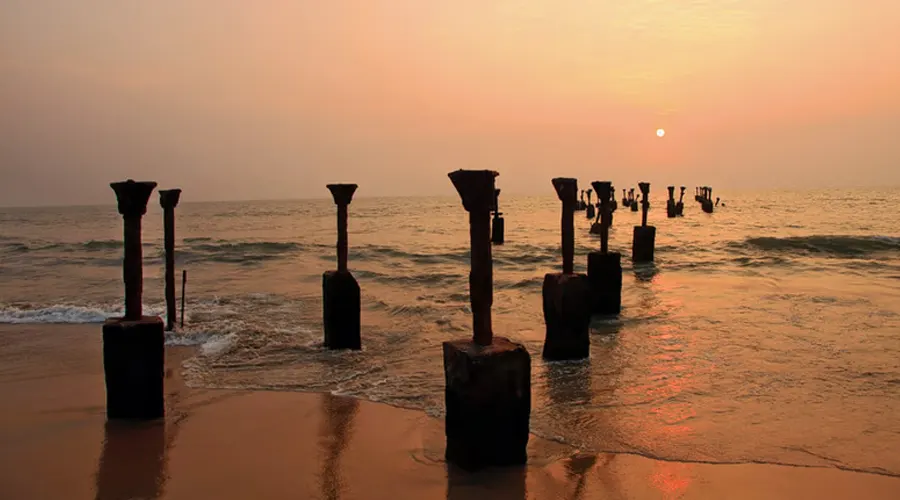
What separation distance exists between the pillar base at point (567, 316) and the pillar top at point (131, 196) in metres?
4.79

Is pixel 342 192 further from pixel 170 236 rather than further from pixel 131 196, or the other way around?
pixel 170 236

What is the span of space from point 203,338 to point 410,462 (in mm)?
6101

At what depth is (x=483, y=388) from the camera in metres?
4.48

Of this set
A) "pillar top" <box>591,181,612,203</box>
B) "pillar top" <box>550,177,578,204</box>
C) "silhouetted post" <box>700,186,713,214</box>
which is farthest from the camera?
"silhouetted post" <box>700,186,713,214</box>

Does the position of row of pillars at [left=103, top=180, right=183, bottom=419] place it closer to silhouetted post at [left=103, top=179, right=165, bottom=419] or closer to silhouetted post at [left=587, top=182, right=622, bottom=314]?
silhouetted post at [left=103, top=179, right=165, bottom=419]

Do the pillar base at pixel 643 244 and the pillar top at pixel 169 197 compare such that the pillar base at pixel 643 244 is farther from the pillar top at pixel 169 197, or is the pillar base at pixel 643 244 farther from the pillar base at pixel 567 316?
the pillar top at pixel 169 197

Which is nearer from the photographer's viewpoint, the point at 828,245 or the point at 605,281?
the point at 605,281

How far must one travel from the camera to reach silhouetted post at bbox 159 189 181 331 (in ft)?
30.3

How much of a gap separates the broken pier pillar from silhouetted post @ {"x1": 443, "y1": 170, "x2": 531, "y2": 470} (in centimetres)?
343

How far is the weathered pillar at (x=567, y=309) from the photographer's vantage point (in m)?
8.00

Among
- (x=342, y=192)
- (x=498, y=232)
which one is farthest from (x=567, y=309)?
(x=498, y=232)

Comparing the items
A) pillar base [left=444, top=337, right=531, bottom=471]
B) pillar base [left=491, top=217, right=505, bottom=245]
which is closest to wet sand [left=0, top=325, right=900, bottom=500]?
pillar base [left=444, top=337, right=531, bottom=471]

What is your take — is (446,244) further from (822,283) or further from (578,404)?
(578,404)

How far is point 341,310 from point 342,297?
0.21m
